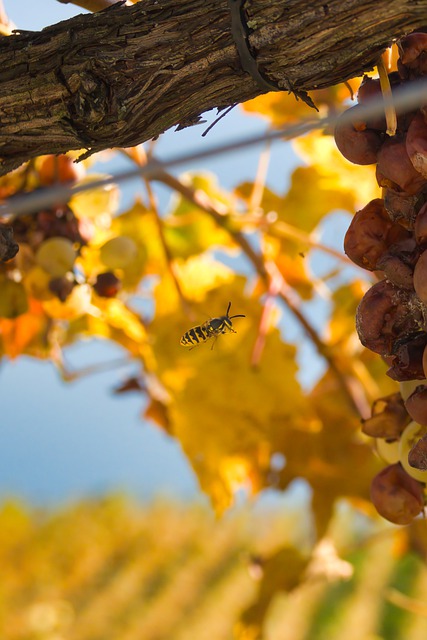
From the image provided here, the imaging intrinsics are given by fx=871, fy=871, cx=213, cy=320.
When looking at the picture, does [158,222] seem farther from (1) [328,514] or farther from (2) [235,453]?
(1) [328,514]

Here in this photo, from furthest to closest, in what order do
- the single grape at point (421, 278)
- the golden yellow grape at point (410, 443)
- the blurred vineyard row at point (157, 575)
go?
the blurred vineyard row at point (157, 575), the golden yellow grape at point (410, 443), the single grape at point (421, 278)

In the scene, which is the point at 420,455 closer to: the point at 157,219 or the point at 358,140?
the point at 358,140

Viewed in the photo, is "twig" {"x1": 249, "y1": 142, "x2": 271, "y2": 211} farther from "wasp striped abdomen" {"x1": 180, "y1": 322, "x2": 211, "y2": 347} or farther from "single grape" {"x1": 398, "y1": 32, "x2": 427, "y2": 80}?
"single grape" {"x1": 398, "y1": 32, "x2": 427, "y2": 80}

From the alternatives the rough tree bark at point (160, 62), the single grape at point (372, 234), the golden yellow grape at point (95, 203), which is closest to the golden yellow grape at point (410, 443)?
the single grape at point (372, 234)

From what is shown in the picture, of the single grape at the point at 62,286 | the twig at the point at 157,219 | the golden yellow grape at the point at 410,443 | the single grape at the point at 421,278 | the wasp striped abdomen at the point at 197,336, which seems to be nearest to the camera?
the single grape at the point at 421,278

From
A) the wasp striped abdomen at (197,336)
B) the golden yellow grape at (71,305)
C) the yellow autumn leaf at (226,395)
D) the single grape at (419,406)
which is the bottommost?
the yellow autumn leaf at (226,395)

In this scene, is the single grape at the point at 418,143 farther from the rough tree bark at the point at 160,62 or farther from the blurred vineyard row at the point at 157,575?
the blurred vineyard row at the point at 157,575

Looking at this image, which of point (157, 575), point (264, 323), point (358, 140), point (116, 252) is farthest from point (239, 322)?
point (157, 575)

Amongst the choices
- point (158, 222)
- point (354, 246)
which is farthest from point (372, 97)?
point (158, 222)

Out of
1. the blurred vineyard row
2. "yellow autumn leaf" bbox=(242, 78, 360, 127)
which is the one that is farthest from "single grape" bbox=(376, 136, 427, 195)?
the blurred vineyard row
